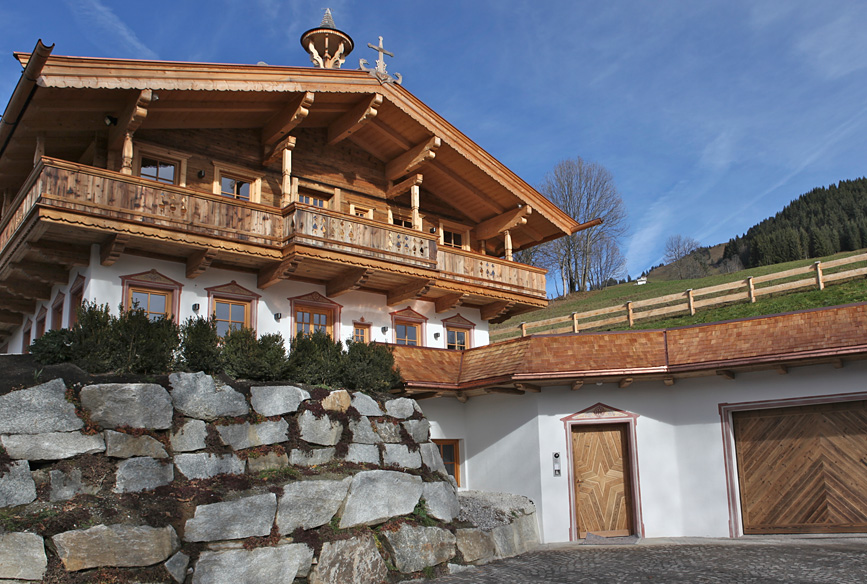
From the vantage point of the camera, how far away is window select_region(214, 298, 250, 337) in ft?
56.0

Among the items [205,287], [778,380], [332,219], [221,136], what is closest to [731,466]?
[778,380]

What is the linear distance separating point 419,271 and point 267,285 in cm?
393

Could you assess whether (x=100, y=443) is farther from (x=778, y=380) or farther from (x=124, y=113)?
(x=778, y=380)

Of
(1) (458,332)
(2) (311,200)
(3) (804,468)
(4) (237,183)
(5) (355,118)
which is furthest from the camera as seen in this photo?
(1) (458,332)

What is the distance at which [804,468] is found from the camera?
49.9ft

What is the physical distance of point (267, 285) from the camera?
1752 cm

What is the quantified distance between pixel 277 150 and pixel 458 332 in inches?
301

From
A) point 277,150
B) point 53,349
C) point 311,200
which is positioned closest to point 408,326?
point 311,200

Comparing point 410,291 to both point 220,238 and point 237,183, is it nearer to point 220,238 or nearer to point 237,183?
point 237,183

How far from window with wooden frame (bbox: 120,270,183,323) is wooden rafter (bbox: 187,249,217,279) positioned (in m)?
0.44

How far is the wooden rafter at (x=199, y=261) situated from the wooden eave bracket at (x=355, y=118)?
17.9ft

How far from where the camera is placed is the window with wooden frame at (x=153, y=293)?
1591 cm

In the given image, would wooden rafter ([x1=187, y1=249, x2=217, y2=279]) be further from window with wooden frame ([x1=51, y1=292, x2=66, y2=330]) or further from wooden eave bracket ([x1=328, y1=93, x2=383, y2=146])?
wooden eave bracket ([x1=328, y1=93, x2=383, y2=146])

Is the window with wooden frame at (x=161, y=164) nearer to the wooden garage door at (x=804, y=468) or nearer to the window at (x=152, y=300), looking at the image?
the window at (x=152, y=300)
